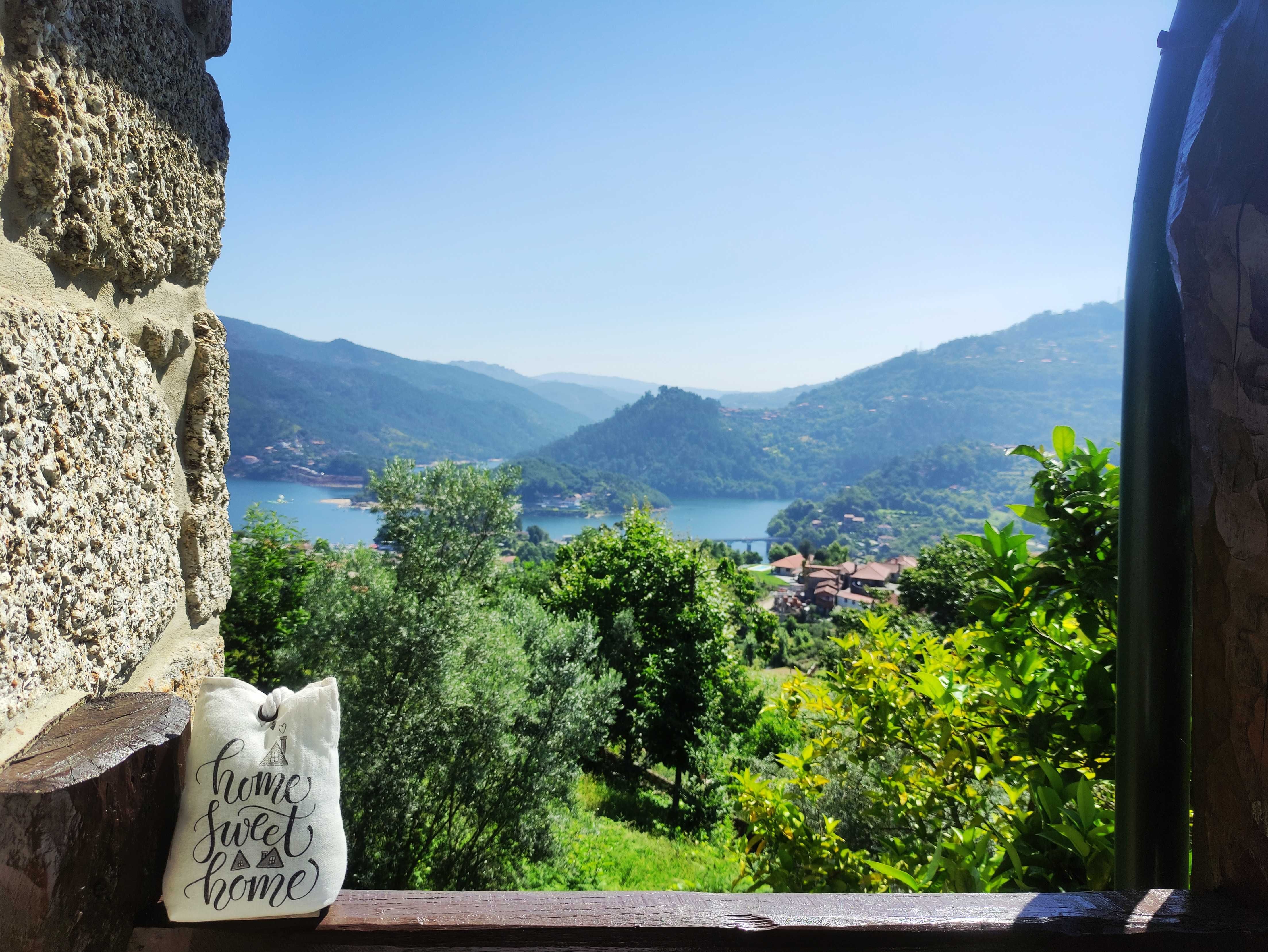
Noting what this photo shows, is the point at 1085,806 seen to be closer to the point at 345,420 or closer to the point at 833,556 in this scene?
the point at 833,556

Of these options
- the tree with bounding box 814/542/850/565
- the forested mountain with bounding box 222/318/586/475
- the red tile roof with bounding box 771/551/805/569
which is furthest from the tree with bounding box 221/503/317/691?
the red tile roof with bounding box 771/551/805/569

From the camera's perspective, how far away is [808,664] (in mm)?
24719

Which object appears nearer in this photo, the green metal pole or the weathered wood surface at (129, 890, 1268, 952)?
the weathered wood surface at (129, 890, 1268, 952)

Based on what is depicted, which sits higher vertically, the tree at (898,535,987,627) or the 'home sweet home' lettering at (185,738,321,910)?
the 'home sweet home' lettering at (185,738,321,910)

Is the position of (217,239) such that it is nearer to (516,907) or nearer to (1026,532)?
(516,907)

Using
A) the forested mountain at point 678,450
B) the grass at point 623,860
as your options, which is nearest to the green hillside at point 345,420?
the forested mountain at point 678,450

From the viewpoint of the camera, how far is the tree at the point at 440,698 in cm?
405

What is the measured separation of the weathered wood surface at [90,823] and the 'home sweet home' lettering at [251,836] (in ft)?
0.13

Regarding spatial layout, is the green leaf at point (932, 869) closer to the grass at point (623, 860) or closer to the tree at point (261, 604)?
the grass at point (623, 860)

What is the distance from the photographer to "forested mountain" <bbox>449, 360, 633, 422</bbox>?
455 ft

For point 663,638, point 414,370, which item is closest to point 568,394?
point 414,370

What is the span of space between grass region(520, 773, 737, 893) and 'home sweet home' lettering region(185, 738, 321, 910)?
4781mm

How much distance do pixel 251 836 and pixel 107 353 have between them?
463 mm

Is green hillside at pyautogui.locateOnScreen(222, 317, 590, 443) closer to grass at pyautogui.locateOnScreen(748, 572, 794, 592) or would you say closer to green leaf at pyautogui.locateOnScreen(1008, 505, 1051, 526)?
grass at pyautogui.locateOnScreen(748, 572, 794, 592)
